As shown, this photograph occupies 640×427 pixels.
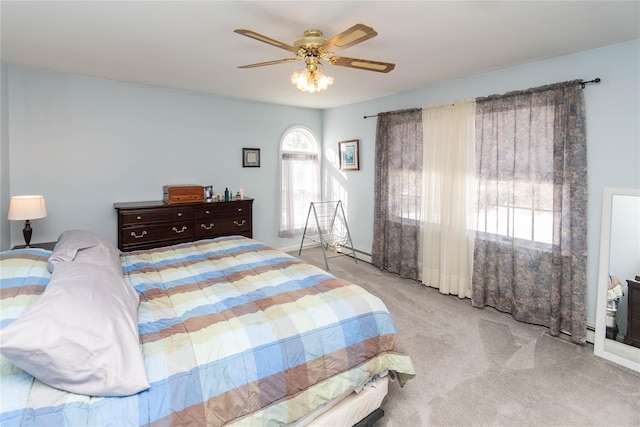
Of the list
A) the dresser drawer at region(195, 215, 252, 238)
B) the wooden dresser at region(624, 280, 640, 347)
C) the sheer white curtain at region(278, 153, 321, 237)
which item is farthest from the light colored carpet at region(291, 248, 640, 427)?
the sheer white curtain at region(278, 153, 321, 237)

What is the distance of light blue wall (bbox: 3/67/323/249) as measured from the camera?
11.4ft

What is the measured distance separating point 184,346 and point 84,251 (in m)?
1.22

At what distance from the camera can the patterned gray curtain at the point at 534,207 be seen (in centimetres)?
274

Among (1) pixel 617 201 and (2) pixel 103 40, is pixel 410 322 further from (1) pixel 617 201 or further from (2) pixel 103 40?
(2) pixel 103 40

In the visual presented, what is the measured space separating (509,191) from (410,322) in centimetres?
162

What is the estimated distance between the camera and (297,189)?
5.64 m

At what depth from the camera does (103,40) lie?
2.58m

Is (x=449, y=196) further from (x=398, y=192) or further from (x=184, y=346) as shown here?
(x=184, y=346)

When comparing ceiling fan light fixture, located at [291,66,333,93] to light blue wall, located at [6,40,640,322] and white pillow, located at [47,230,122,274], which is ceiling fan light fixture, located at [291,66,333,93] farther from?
white pillow, located at [47,230,122,274]

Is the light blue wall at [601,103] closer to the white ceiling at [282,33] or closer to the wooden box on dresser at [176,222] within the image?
the white ceiling at [282,33]

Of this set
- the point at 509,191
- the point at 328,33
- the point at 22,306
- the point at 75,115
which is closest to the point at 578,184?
the point at 509,191

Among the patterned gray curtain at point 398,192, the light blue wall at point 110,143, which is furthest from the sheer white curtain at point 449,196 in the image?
the light blue wall at point 110,143

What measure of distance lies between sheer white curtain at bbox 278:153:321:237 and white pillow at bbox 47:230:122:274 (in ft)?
10.8

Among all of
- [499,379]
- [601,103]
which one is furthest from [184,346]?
Result: [601,103]
